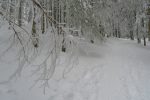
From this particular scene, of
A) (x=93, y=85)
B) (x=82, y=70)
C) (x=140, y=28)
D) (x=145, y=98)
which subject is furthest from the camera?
(x=140, y=28)

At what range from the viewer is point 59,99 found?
5.57 m

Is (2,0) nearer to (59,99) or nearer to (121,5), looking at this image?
(59,99)

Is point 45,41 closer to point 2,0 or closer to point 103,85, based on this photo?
point 2,0

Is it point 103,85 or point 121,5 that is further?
point 121,5

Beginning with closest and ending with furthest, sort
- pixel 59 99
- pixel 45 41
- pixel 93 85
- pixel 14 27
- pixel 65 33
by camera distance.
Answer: pixel 65 33
pixel 14 27
pixel 45 41
pixel 59 99
pixel 93 85

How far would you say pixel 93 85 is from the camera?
6910mm

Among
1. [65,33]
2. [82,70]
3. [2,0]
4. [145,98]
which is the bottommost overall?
[145,98]

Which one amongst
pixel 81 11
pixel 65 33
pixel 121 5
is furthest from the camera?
pixel 121 5

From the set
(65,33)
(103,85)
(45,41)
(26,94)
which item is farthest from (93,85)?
(65,33)

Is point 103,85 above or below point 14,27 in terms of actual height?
below

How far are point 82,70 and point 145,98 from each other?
9.01ft

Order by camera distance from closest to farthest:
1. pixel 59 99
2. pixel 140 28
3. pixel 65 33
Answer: pixel 65 33 < pixel 59 99 < pixel 140 28

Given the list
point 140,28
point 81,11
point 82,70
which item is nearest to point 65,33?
point 81,11

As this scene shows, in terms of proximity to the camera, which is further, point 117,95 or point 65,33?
point 117,95
